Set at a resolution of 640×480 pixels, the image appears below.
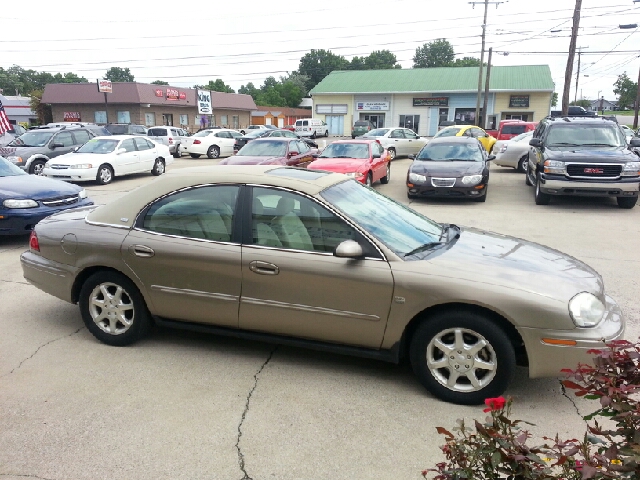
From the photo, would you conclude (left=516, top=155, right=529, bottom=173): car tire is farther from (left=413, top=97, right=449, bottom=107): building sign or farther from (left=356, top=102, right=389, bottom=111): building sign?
(left=356, top=102, right=389, bottom=111): building sign

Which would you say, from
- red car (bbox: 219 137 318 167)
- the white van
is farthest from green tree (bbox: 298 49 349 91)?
red car (bbox: 219 137 318 167)

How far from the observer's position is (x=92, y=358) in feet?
14.6

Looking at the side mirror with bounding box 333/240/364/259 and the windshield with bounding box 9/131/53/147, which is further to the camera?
the windshield with bounding box 9/131/53/147

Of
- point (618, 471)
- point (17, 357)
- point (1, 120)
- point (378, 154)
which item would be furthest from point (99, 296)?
point (1, 120)

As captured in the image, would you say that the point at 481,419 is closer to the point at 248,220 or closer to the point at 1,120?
the point at 248,220

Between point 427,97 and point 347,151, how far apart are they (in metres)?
38.1

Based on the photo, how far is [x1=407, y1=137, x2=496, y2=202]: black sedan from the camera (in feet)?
40.6

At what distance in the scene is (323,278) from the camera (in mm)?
3887

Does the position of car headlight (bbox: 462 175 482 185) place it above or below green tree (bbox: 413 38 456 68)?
below

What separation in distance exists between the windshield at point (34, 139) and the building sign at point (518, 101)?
39.6m

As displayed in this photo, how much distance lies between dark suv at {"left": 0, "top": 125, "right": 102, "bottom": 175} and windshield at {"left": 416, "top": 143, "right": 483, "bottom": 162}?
41.3 feet

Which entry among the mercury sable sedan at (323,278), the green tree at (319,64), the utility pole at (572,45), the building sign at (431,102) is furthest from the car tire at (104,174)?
the green tree at (319,64)

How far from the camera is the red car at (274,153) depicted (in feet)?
48.9

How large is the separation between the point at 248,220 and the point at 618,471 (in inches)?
123
